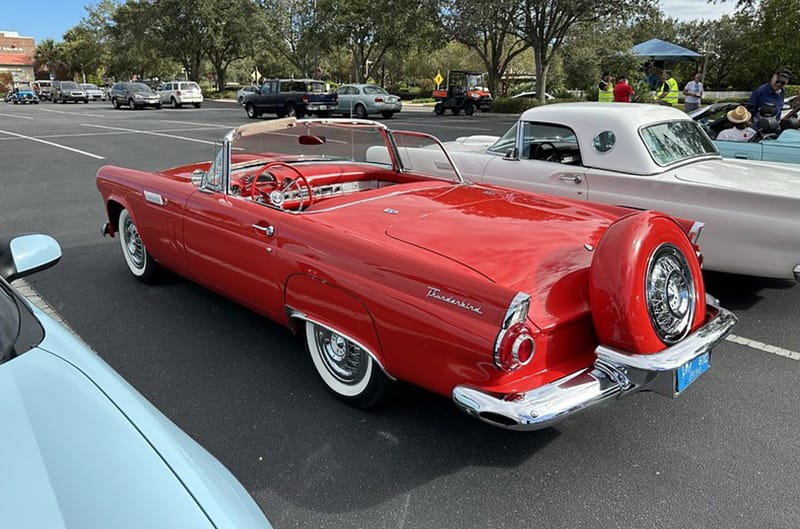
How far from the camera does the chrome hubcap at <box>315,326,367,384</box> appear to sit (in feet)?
9.69

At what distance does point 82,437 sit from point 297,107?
80.5 ft

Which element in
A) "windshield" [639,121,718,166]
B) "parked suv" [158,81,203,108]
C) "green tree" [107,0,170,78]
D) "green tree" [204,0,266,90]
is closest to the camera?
"windshield" [639,121,718,166]

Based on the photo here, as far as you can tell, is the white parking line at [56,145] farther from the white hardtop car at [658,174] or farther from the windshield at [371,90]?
the windshield at [371,90]

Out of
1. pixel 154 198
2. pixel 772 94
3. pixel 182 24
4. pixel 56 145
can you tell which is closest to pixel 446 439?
pixel 154 198

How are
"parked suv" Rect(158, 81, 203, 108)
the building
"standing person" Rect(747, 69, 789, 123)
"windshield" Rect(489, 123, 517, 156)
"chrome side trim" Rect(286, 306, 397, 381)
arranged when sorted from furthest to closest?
the building
"parked suv" Rect(158, 81, 203, 108)
"standing person" Rect(747, 69, 789, 123)
"windshield" Rect(489, 123, 517, 156)
"chrome side trim" Rect(286, 306, 397, 381)

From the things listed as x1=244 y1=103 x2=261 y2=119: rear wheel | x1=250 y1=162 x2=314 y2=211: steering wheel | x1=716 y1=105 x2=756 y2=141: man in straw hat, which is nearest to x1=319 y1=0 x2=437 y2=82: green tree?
x1=244 y1=103 x2=261 y2=119: rear wheel

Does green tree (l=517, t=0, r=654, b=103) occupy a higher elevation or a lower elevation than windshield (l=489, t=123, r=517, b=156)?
higher

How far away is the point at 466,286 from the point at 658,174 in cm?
321

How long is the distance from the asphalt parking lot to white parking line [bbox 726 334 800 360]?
0.02 metres

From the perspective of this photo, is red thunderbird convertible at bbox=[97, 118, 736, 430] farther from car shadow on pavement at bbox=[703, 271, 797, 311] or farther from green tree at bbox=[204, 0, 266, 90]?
green tree at bbox=[204, 0, 266, 90]

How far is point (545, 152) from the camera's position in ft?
18.8

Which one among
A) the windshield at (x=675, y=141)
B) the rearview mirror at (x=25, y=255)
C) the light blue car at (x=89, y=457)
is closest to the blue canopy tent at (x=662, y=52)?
the windshield at (x=675, y=141)

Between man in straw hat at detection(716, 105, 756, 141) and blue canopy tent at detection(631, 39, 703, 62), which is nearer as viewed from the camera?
man in straw hat at detection(716, 105, 756, 141)

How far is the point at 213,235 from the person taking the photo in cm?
358
